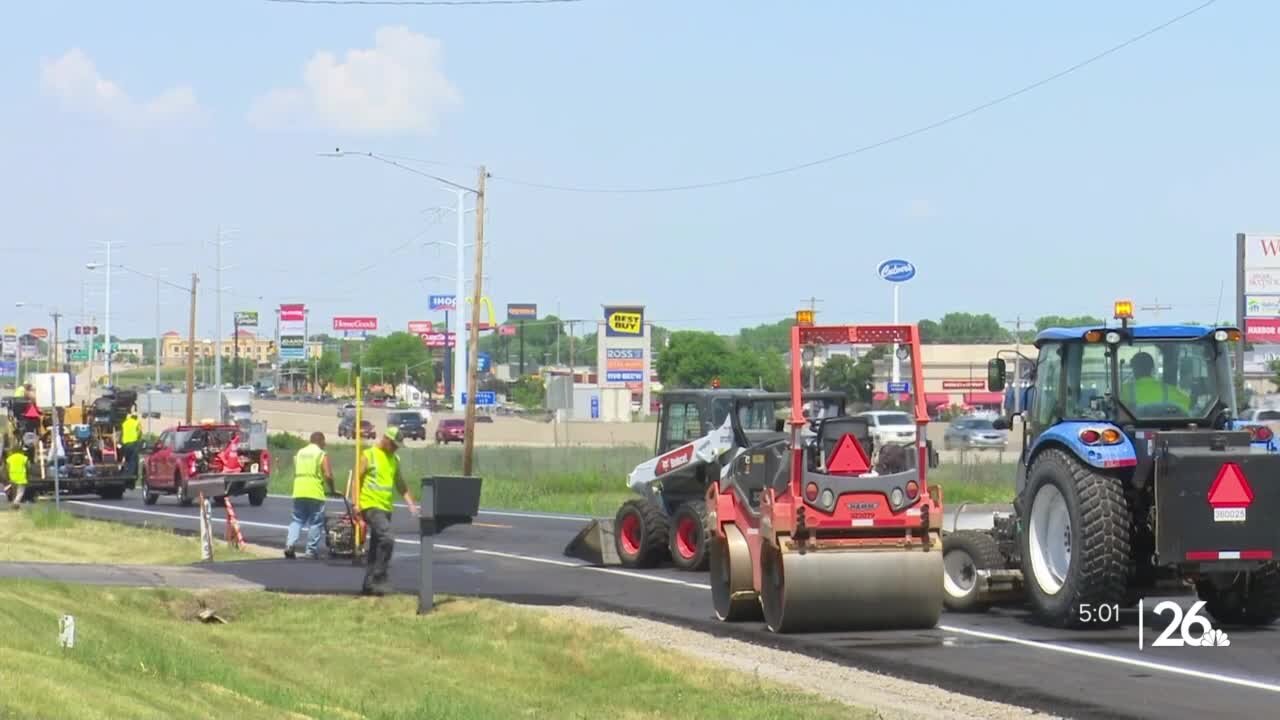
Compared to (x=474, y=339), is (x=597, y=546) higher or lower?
lower

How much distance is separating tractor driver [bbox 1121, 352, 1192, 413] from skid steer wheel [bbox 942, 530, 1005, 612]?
2.11 metres

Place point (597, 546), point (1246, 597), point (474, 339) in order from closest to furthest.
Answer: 1. point (1246, 597)
2. point (597, 546)
3. point (474, 339)

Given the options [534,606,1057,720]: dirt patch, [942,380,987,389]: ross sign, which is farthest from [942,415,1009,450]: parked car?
[534,606,1057,720]: dirt patch

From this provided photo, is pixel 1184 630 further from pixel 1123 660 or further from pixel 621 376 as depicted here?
pixel 621 376

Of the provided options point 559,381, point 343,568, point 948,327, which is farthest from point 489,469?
Answer: point 948,327

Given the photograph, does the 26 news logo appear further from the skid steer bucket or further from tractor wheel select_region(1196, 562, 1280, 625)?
the skid steer bucket

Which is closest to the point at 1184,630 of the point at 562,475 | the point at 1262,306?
the point at 562,475

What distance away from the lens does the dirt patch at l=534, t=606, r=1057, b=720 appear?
1218 centimetres

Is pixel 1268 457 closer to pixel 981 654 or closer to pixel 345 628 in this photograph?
pixel 981 654

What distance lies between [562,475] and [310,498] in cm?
2554

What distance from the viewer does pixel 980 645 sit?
1534cm

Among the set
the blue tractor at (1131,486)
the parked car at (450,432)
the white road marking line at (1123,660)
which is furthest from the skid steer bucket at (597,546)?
the parked car at (450,432)

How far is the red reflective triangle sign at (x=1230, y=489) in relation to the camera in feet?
49.6

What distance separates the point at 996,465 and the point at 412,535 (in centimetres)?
1950
